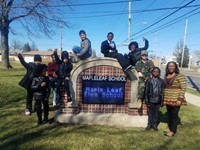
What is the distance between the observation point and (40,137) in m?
4.85

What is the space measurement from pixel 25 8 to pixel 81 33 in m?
14.7

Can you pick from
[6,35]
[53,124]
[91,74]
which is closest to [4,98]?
[53,124]

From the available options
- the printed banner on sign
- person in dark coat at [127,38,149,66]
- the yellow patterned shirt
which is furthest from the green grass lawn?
person in dark coat at [127,38,149,66]

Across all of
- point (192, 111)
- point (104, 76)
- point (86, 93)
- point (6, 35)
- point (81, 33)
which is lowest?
point (192, 111)

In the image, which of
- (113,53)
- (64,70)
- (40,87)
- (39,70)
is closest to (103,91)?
(113,53)

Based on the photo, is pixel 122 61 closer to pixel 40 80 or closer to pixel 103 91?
pixel 103 91

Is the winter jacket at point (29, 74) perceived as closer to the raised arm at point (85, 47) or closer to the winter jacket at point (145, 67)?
the raised arm at point (85, 47)

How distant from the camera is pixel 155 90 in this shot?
529 centimetres

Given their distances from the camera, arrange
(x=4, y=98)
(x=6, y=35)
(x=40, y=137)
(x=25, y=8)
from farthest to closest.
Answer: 1. (x=6, y=35)
2. (x=25, y=8)
3. (x=4, y=98)
4. (x=40, y=137)

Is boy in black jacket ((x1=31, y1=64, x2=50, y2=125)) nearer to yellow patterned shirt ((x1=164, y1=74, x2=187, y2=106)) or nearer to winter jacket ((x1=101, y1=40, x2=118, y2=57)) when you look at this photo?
winter jacket ((x1=101, y1=40, x2=118, y2=57))

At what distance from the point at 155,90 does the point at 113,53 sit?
5.42ft

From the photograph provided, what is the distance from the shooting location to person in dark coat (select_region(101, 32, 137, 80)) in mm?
5875

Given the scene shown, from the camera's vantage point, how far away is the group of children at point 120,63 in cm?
539

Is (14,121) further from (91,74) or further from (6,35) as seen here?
(6,35)
